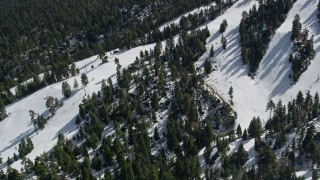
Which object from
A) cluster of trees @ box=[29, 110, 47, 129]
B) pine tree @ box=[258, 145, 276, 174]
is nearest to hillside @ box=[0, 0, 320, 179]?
pine tree @ box=[258, 145, 276, 174]

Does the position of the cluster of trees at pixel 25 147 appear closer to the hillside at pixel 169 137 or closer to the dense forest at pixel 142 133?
the hillside at pixel 169 137

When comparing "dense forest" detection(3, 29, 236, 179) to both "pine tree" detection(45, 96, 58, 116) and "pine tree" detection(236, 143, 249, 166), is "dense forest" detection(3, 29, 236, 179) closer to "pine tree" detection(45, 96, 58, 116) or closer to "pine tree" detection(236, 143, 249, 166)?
"pine tree" detection(236, 143, 249, 166)

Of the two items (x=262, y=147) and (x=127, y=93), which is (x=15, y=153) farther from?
(x=262, y=147)

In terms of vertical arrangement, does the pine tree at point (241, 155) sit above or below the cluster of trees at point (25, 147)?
below

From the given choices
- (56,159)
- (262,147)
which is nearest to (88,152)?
(56,159)

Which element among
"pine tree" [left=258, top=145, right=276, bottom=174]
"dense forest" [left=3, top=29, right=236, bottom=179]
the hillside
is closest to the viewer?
"pine tree" [left=258, top=145, right=276, bottom=174]

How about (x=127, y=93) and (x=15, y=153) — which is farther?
(x=127, y=93)

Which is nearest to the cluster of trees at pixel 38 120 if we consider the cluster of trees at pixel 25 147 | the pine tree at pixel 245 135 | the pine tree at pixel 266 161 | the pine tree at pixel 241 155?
the cluster of trees at pixel 25 147

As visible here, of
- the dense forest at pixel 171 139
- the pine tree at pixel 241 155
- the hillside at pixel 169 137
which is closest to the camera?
the dense forest at pixel 171 139
